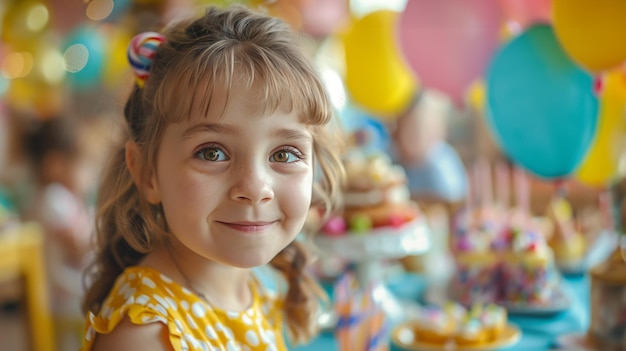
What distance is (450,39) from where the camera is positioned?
1646 millimetres

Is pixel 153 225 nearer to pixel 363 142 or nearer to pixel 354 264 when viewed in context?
pixel 354 264

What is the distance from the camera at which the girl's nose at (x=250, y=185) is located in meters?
0.83

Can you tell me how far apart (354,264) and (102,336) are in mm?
860

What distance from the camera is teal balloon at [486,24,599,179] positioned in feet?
4.37

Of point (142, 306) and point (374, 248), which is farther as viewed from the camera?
point (374, 248)

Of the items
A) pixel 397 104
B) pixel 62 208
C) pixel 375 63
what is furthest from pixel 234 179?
pixel 62 208

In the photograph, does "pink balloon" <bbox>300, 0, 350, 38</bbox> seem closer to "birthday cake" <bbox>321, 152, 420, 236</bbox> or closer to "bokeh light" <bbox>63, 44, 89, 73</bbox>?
"bokeh light" <bbox>63, 44, 89, 73</bbox>

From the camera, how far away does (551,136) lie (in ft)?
4.49

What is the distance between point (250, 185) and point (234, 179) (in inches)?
0.8

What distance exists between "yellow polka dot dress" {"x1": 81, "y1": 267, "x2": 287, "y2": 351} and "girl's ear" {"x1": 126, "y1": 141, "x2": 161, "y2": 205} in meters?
0.10

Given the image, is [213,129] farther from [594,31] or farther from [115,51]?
[115,51]

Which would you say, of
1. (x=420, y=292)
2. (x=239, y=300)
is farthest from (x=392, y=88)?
(x=239, y=300)

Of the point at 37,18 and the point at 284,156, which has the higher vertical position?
the point at 37,18

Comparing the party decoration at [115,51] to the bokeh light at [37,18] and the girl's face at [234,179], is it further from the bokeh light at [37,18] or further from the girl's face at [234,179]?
the girl's face at [234,179]
